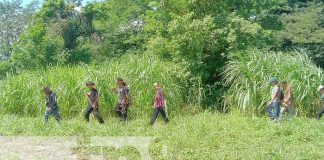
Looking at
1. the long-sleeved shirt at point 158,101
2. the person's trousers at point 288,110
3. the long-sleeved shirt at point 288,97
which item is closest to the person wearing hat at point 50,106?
the long-sleeved shirt at point 158,101

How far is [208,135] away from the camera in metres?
9.41

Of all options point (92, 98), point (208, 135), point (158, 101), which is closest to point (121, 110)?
point (92, 98)

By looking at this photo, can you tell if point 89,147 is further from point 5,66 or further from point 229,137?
point 5,66

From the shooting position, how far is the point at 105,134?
10055mm

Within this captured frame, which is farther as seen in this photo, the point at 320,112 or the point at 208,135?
the point at 320,112

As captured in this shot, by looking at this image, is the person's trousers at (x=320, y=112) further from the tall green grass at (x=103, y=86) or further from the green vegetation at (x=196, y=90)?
the tall green grass at (x=103, y=86)

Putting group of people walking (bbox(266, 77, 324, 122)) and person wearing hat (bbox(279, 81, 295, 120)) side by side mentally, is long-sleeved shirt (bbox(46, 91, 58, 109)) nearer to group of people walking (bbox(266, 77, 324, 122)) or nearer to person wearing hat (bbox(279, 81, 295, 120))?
group of people walking (bbox(266, 77, 324, 122))

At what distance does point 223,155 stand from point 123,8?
90.0ft

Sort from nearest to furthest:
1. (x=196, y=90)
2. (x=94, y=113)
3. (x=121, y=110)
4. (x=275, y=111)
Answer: (x=275, y=111), (x=94, y=113), (x=121, y=110), (x=196, y=90)

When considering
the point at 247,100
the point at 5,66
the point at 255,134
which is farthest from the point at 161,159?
the point at 5,66

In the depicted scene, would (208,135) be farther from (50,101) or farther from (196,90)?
(196,90)

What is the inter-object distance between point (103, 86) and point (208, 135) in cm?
533

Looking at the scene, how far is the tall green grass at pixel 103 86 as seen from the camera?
538 inches

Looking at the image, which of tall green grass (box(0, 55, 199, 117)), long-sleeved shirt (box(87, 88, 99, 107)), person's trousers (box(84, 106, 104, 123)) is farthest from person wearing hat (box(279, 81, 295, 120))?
long-sleeved shirt (box(87, 88, 99, 107))
